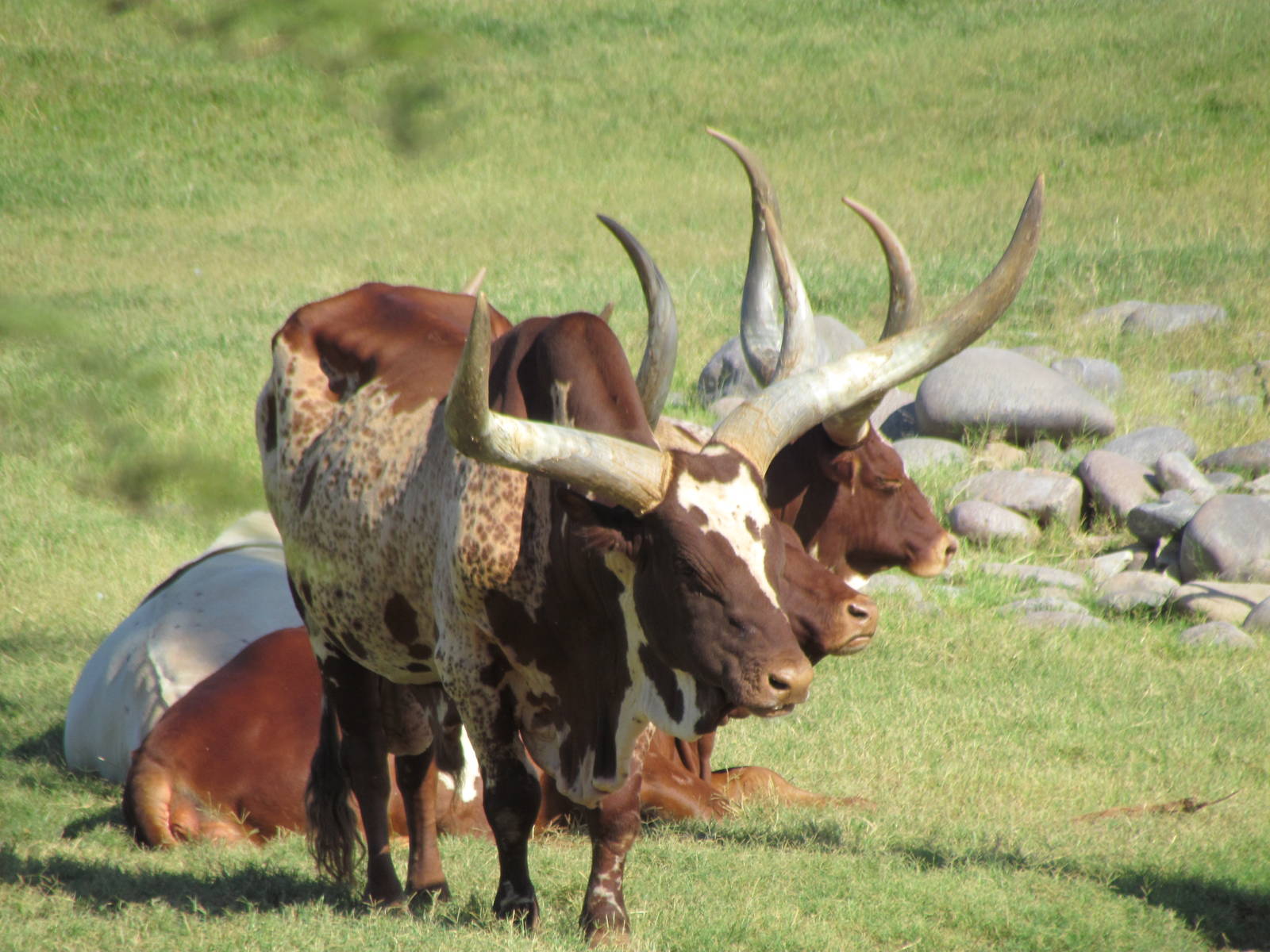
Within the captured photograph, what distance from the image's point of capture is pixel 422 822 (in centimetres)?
463

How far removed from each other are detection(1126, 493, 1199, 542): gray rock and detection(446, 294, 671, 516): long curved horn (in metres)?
6.26

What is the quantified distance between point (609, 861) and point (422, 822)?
837 mm

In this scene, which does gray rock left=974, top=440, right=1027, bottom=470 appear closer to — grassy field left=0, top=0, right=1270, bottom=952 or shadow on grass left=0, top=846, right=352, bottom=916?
grassy field left=0, top=0, right=1270, bottom=952

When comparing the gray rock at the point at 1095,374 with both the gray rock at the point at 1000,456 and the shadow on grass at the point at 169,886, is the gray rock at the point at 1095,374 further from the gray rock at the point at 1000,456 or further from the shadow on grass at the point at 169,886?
the shadow on grass at the point at 169,886

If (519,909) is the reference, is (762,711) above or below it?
above

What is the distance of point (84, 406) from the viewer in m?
1.83

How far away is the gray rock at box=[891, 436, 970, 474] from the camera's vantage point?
10047 mm

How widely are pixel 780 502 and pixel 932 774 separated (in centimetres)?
128

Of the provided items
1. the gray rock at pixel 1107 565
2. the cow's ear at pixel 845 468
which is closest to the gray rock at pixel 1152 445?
the gray rock at pixel 1107 565

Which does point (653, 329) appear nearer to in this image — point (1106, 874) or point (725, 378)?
point (1106, 874)

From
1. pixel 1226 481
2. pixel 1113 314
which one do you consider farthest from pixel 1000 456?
pixel 1113 314

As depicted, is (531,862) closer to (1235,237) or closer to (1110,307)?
(1110,307)

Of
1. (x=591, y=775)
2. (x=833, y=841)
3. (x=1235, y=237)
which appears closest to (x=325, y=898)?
(x=591, y=775)

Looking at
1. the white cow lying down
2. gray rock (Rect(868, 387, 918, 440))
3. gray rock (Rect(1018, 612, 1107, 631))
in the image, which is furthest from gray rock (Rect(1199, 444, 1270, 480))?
the white cow lying down
